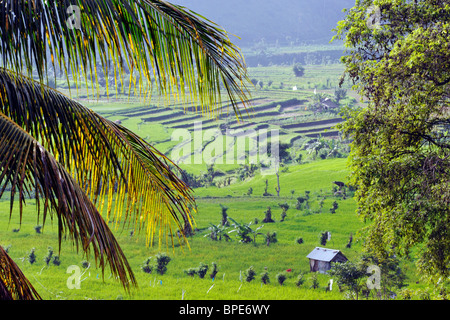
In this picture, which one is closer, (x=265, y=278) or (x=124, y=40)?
(x=124, y=40)

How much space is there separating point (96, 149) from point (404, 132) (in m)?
4.12

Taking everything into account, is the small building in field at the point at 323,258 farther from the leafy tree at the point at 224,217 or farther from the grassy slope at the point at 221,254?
the leafy tree at the point at 224,217

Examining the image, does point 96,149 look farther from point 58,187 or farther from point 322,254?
point 322,254

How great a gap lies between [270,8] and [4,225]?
3413 cm

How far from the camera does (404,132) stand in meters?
5.00

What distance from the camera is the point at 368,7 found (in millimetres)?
5504

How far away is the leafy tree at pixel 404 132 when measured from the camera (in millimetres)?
4484

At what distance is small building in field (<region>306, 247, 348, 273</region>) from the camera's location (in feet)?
30.9

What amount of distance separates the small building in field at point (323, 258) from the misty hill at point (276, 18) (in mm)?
29616

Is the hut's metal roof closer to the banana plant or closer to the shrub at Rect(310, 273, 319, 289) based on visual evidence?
the shrub at Rect(310, 273, 319, 289)
